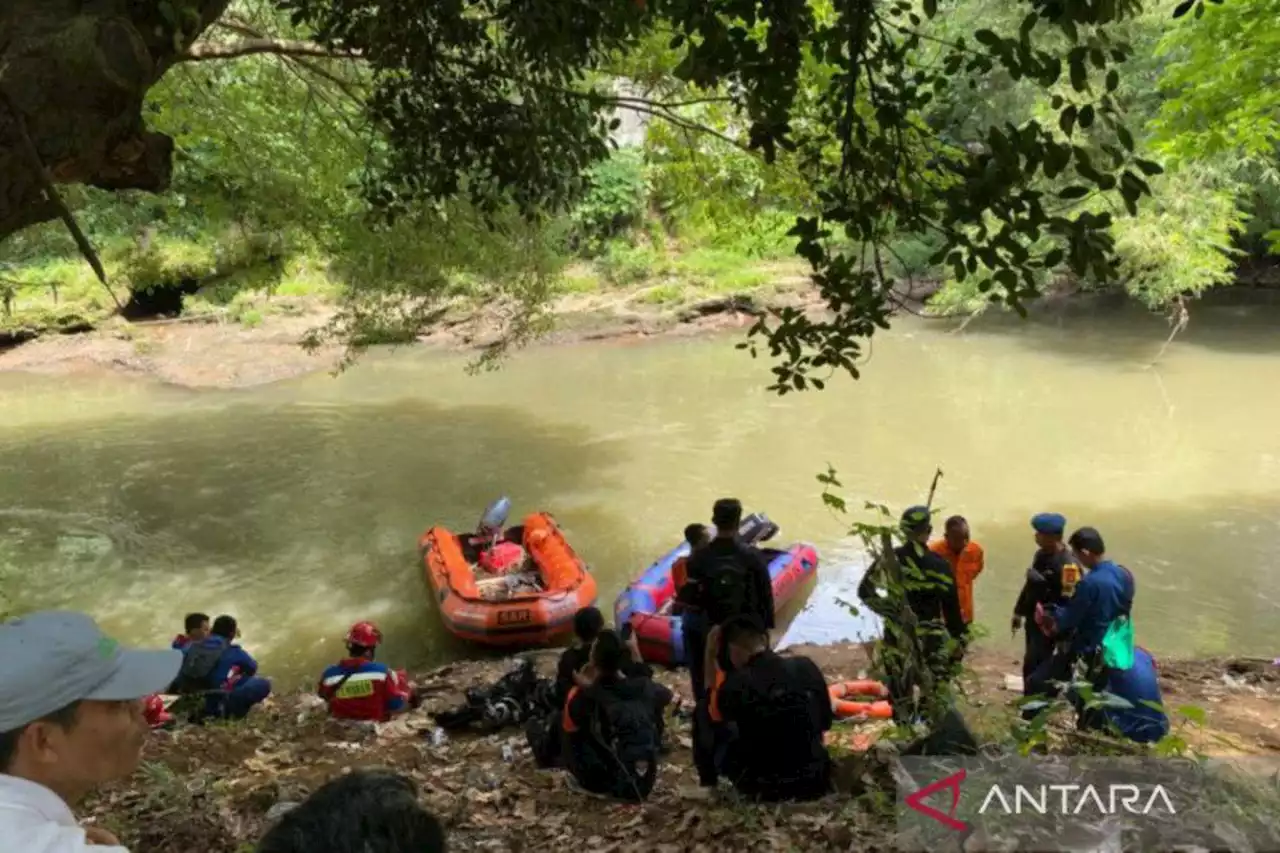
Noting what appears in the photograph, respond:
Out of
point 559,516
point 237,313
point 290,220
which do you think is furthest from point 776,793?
point 237,313

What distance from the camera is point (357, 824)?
1376 millimetres

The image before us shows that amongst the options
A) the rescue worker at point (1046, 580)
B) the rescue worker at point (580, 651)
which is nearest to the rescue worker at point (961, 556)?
the rescue worker at point (1046, 580)

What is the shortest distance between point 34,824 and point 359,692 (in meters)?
5.22

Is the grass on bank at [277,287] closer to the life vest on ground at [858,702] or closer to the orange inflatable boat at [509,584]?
the orange inflatable boat at [509,584]

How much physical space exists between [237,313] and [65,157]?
73.9ft

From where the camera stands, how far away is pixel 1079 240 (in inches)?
106

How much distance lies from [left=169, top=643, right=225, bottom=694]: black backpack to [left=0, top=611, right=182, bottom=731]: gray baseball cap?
17.8ft

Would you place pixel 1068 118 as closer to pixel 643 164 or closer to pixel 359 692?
pixel 359 692

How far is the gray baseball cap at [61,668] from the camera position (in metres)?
1.45

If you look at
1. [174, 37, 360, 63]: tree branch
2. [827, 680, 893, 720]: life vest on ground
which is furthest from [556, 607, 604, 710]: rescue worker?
[174, 37, 360, 63]: tree branch

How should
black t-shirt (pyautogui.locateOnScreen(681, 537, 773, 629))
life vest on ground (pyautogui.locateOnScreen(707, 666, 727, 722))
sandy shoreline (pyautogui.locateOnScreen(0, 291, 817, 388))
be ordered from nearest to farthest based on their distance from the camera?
life vest on ground (pyautogui.locateOnScreen(707, 666, 727, 722)) < black t-shirt (pyautogui.locateOnScreen(681, 537, 773, 629)) < sandy shoreline (pyautogui.locateOnScreen(0, 291, 817, 388))

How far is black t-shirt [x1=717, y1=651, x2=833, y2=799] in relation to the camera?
3.81 m

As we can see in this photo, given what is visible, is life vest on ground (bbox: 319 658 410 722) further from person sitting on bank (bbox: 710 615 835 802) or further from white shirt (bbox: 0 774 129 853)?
white shirt (bbox: 0 774 129 853)

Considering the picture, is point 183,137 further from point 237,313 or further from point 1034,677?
point 237,313
